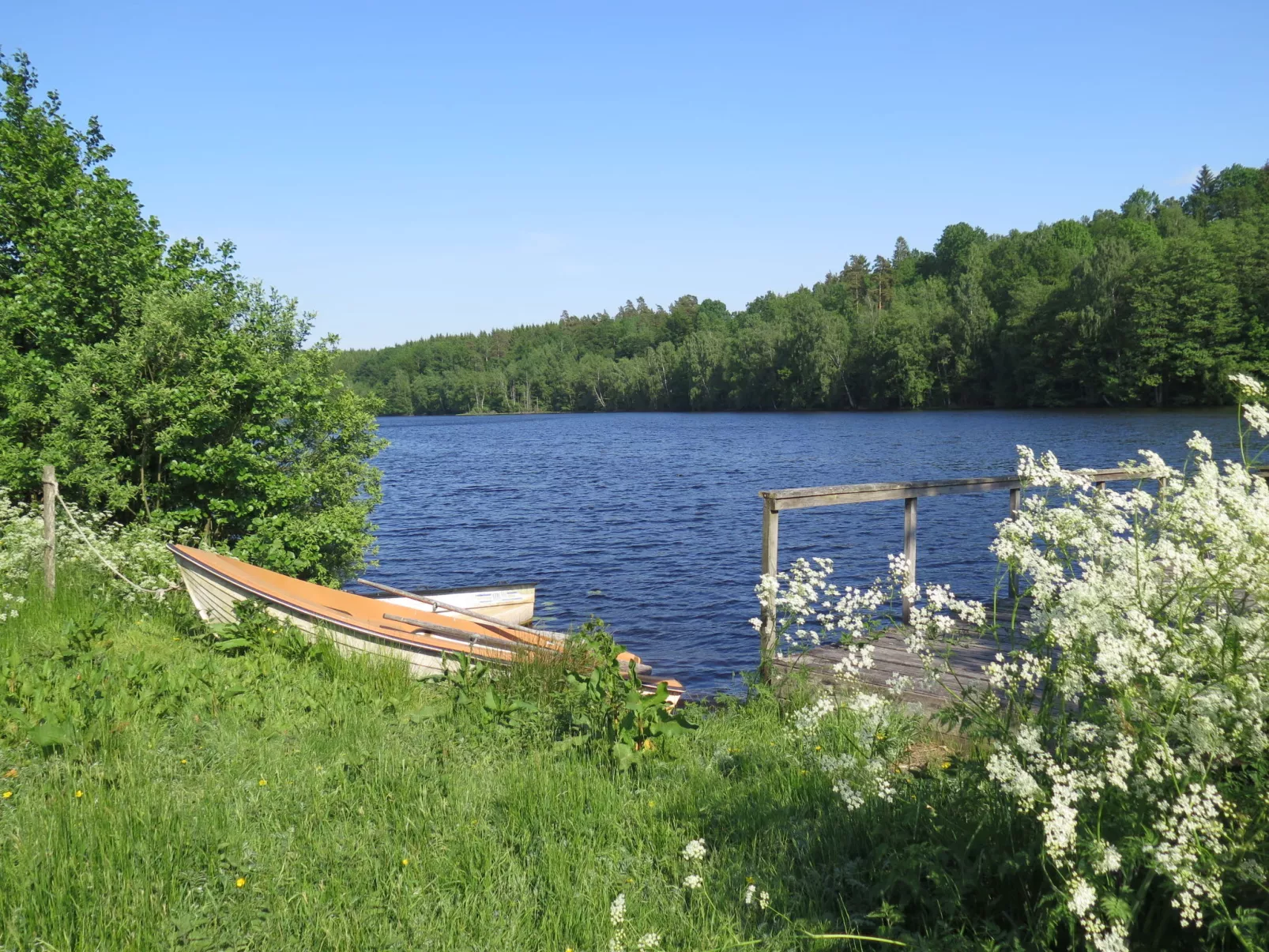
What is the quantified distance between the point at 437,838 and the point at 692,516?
21577 millimetres

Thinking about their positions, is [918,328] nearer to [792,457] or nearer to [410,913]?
[792,457]

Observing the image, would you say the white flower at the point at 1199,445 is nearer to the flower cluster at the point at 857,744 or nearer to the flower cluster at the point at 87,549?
the flower cluster at the point at 857,744

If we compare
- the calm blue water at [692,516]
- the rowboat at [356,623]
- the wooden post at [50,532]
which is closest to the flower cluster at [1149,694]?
the calm blue water at [692,516]

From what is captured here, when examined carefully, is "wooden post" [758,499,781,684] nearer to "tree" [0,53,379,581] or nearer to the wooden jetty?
the wooden jetty

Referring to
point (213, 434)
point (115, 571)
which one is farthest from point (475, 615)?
point (213, 434)

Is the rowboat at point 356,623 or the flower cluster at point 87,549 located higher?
the flower cluster at point 87,549

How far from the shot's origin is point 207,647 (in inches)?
285

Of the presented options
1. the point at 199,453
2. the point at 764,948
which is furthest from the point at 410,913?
the point at 199,453

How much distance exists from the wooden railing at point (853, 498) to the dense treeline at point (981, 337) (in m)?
8.07

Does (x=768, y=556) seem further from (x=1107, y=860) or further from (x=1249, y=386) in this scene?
(x=1107, y=860)

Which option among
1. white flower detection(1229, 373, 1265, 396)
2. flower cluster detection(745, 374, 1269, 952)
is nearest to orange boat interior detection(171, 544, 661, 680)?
flower cluster detection(745, 374, 1269, 952)

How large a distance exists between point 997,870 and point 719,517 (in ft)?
71.9

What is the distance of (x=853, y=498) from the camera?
8.34 metres

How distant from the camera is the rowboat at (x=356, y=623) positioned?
7293 millimetres
